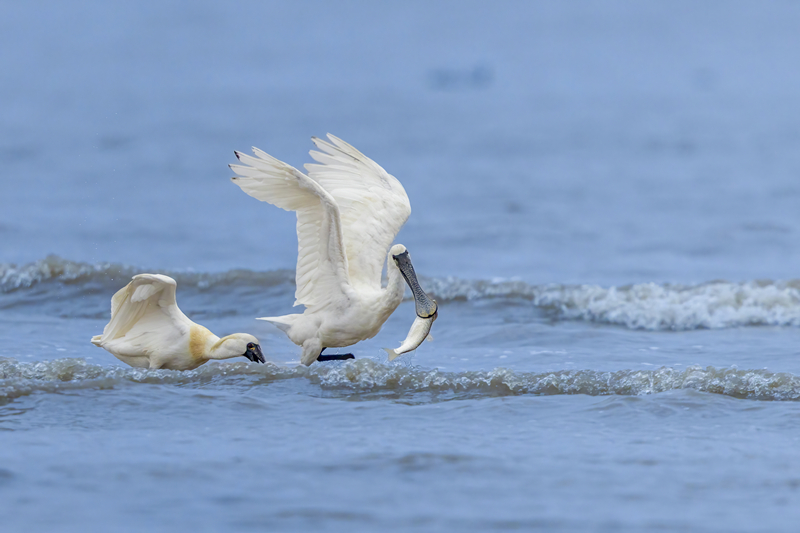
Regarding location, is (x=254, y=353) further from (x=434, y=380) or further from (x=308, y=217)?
(x=434, y=380)

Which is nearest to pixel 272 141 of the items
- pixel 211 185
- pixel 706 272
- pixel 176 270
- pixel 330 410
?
pixel 211 185

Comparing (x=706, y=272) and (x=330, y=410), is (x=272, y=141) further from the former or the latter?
(x=330, y=410)

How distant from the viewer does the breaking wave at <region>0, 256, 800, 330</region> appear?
12.3m

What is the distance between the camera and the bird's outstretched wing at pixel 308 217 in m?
8.20

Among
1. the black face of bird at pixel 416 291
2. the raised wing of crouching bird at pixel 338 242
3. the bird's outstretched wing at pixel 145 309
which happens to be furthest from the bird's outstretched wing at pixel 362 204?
the bird's outstretched wing at pixel 145 309

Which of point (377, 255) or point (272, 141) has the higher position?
point (272, 141)

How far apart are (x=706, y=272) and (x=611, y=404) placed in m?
8.29

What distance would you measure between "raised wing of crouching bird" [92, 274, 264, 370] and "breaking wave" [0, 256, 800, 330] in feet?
13.5

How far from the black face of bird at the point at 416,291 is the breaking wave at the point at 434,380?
0.57 m

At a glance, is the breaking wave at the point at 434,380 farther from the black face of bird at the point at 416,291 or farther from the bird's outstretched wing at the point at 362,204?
the bird's outstretched wing at the point at 362,204

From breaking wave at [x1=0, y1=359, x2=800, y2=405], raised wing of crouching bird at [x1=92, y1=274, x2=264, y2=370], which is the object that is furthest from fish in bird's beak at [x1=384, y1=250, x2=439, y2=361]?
raised wing of crouching bird at [x1=92, y1=274, x2=264, y2=370]

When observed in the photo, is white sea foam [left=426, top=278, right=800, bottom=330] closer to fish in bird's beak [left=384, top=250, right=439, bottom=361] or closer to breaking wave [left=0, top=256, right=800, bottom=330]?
breaking wave [left=0, top=256, right=800, bottom=330]

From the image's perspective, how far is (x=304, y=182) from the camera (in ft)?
26.6

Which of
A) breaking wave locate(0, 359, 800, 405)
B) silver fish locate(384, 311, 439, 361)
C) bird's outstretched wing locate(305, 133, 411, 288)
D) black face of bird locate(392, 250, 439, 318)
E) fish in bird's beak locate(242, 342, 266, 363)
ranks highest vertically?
bird's outstretched wing locate(305, 133, 411, 288)
